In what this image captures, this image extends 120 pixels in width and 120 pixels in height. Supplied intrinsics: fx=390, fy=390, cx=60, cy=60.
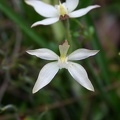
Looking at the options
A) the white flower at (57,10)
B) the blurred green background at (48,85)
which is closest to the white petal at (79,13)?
the white flower at (57,10)

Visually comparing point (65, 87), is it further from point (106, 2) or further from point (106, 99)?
point (106, 2)

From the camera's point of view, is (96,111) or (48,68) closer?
(48,68)

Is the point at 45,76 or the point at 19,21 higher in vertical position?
the point at 19,21

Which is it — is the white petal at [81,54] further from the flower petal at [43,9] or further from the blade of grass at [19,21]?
the blade of grass at [19,21]

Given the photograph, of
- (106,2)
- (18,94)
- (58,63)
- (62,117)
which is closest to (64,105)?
(62,117)

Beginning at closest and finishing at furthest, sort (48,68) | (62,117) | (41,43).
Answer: (48,68) < (41,43) < (62,117)

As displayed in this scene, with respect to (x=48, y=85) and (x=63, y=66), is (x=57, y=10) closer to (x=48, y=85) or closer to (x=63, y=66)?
(x=63, y=66)

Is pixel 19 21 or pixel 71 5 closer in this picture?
pixel 71 5

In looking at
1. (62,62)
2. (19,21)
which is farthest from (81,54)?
(19,21)

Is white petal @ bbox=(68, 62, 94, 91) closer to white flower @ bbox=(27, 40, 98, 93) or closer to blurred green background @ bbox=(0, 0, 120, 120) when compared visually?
white flower @ bbox=(27, 40, 98, 93)

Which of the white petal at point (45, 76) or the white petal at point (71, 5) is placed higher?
the white petal at point (71, 5)

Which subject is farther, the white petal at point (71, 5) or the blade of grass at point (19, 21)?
the blade of grass at point (19, 21)
